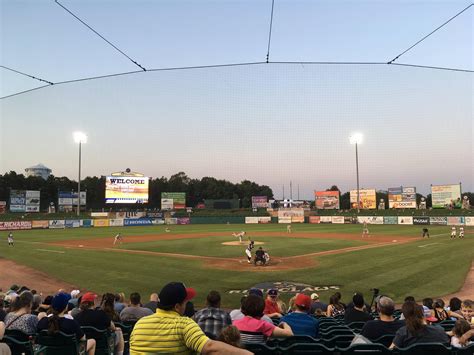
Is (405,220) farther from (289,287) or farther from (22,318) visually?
(22,318)

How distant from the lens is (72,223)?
5919cm

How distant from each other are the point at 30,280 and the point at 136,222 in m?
Answer: 49.8

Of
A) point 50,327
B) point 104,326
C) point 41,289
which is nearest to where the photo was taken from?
point 50,327

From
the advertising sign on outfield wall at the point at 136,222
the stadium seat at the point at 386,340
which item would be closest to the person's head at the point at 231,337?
the stadium seat at the point at 386,340

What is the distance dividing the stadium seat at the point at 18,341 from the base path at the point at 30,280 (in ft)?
35.1

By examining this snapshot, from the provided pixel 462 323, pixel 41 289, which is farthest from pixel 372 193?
pixel 462 323

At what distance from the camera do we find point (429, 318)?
680 centimetres

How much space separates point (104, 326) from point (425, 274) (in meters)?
15.6

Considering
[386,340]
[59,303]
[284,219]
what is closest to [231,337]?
[386,340]

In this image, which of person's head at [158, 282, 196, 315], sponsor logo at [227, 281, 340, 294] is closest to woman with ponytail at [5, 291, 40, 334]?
person's head at [158, 282, 196, 315]

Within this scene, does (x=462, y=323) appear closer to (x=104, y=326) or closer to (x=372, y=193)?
(x=104, y=326)

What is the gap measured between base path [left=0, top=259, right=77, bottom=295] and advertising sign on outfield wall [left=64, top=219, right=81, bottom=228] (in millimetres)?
39466

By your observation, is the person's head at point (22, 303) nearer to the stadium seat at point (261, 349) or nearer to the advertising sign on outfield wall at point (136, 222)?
the stadium seat at point (261, 349)

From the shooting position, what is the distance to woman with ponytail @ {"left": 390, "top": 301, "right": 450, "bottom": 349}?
181 inches
